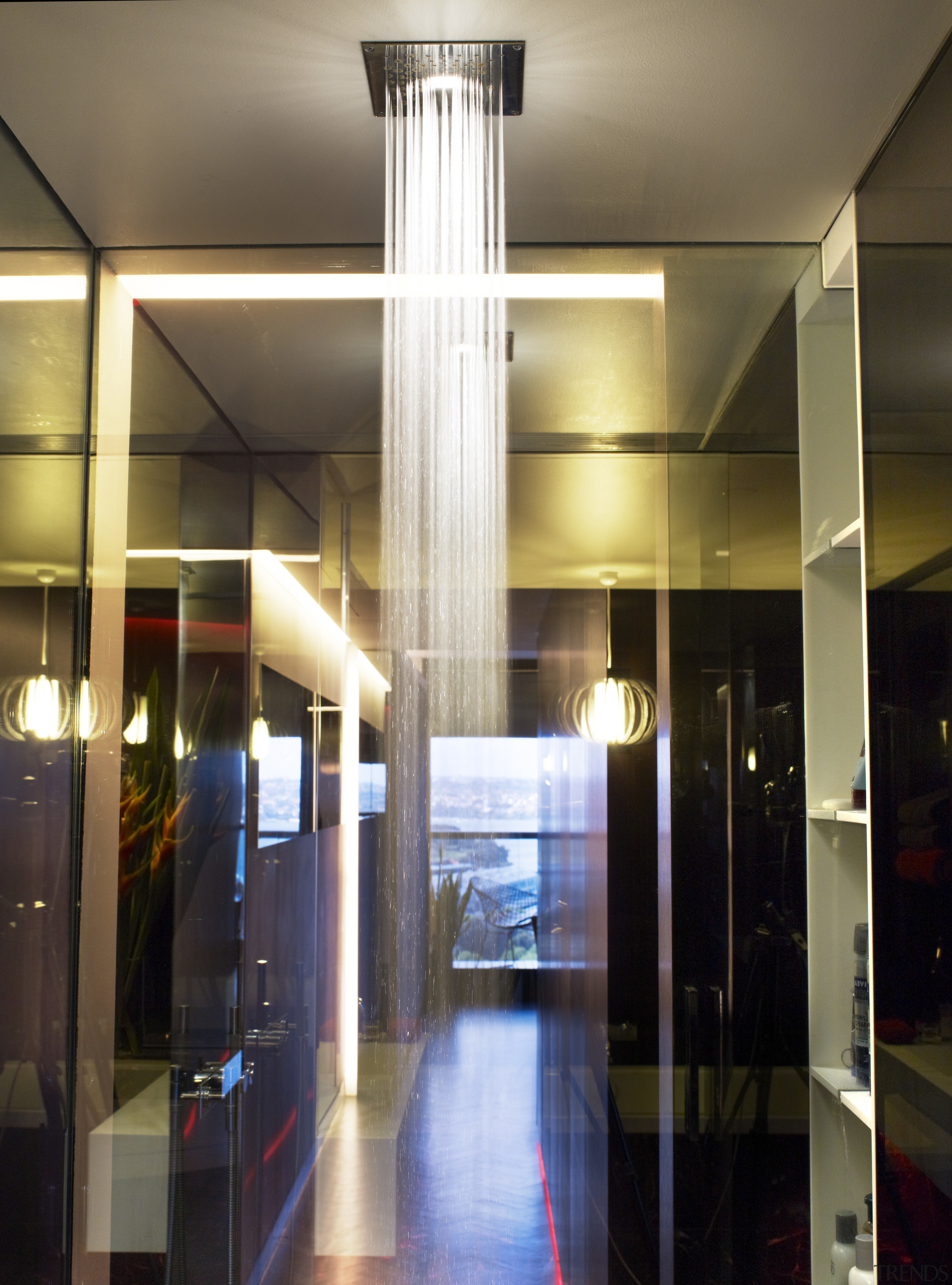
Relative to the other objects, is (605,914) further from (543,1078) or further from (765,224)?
(765,224)

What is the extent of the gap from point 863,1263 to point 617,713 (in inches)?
43.2

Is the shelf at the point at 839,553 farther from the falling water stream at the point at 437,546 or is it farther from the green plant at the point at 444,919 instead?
the green plant at the point at 444,919

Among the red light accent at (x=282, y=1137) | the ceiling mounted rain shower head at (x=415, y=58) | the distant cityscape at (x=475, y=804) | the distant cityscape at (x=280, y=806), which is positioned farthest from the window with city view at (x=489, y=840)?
the ceiling mounted rain shower head at (x=415, y=58)

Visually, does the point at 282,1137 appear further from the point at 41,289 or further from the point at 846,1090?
the point at 41,289

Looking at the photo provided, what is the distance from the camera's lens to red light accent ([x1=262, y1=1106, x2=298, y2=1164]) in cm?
200

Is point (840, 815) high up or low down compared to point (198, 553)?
down

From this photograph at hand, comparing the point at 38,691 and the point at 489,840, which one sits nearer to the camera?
the point at 38,691

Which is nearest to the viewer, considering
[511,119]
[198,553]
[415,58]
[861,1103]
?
[415,58]

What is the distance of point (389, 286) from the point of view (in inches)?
78.8

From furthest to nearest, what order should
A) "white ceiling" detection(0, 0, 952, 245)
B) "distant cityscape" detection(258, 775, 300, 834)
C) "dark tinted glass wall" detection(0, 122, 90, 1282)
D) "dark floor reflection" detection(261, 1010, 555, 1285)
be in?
"distant cityscape" detection(258, 775, 300, 834) → "dark floor reflection" detection(261, 1010, 555, 1285) → "dark tinted glass wall" detection(0, 122, 90, 1282) → "white ceiling" detection(0, 0, 952, 245)

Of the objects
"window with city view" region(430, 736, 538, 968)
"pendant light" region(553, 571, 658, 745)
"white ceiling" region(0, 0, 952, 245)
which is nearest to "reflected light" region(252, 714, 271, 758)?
"window with city view" region(430, 736, 538, 968)

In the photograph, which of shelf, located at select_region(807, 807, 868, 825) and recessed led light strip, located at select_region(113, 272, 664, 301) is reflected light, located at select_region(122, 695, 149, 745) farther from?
Result: shelf, located at select_region(807, 807, 868, 825)

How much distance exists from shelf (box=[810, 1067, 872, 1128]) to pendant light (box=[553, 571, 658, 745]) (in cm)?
72

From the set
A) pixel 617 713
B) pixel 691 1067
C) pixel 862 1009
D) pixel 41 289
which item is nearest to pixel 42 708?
pixel 41 289
